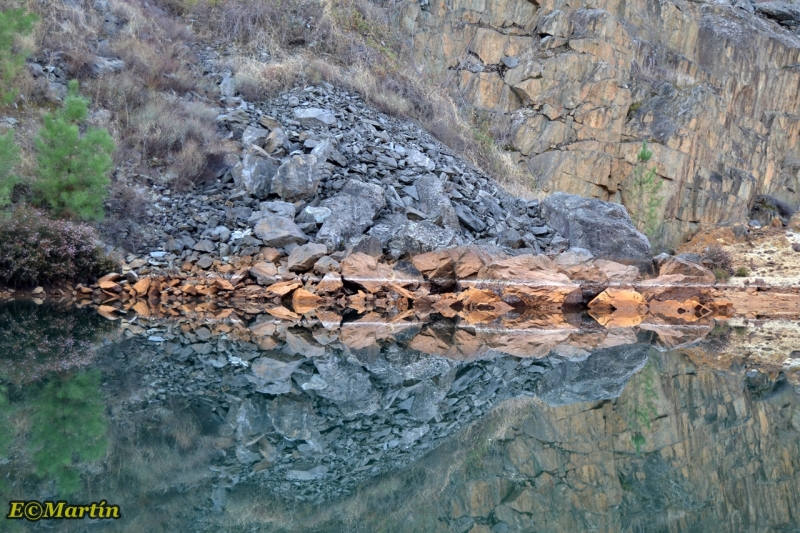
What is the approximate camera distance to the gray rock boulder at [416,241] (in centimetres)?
1479

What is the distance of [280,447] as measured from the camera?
437 centimetres

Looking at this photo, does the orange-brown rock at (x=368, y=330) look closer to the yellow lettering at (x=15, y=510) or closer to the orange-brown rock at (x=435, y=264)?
the orange-brown rock at (x=435, y=264)

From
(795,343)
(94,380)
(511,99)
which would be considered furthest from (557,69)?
(94,380)

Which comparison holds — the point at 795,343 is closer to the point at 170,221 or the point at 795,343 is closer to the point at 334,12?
the point at 170,221

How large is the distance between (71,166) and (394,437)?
11030 mm

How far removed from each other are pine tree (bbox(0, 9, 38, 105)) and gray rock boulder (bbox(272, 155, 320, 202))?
5.54 metres

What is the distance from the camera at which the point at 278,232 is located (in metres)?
14.0

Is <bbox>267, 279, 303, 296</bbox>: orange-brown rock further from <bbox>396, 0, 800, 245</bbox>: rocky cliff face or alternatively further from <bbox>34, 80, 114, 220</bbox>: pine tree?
<bbox>396, 0, 800, 245</bbox>: rocky cliff face

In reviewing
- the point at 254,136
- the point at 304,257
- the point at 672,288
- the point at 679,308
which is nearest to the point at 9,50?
the point at 254,136

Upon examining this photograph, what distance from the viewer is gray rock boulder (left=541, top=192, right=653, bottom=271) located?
57.6 feet

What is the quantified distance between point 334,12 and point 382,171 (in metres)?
8.75

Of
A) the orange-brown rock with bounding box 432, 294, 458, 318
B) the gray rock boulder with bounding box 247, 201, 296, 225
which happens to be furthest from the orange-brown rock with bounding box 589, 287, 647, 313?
the gray rock boulder with bounding box 247, 201, 296, 225

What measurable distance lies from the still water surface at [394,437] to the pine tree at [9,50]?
8839 millimetres

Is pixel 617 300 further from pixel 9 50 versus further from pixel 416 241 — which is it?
pixel 9 50
